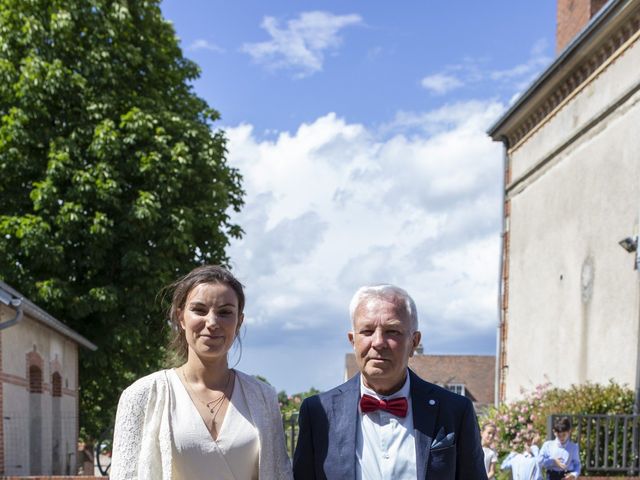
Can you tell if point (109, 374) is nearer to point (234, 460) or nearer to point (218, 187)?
point (218, 187)

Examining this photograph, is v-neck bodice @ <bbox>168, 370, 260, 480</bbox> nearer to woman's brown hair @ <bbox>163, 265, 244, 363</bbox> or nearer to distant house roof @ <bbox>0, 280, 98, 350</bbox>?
woman's brown hair @ <bbox>163, 265, 244, 363</bbox>

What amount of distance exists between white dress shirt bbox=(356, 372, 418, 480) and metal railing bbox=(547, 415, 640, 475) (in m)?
11.4

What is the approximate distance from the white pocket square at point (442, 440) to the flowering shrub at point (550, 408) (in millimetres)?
11144

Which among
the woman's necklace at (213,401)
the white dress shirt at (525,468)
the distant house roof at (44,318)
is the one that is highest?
the woman's necklace at (213,401)

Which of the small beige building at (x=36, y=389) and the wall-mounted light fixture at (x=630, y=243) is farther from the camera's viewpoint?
the wall-mounted light fixture at (x=630, y=243)

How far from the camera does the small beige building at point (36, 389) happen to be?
654 inches

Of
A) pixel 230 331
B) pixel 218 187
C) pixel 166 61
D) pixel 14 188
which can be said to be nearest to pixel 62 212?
pixel 14 188

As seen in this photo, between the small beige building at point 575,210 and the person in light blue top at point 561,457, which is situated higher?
the small beige building at point 575,210

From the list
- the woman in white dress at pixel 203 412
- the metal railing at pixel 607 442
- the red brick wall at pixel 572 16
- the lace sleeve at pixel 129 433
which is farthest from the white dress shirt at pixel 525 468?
the red brick wall at pixel 572 16

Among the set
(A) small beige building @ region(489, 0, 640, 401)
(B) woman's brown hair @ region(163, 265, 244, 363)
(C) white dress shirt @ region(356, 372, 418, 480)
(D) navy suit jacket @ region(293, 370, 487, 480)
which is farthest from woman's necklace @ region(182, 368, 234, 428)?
(A) small beige building @ region(489, 0, 640, 401)

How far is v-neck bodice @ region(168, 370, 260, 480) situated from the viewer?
3996 millimetres

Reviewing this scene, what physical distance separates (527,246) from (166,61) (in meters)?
9.85

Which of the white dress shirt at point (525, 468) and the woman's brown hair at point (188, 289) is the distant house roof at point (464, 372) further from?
the woman's brown hair at point (188, 289)

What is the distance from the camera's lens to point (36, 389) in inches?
783
